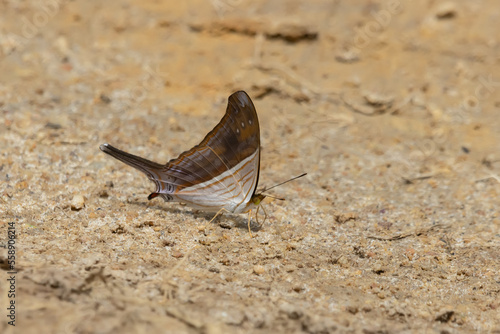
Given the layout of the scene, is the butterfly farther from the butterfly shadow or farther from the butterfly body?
the butterfly shadow

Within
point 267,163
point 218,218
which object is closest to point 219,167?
point 218,218

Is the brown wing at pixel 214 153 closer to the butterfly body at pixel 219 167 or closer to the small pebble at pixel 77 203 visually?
the butterfly body at pixel 219 167

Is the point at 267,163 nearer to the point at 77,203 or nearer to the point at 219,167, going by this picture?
the point at 219,167

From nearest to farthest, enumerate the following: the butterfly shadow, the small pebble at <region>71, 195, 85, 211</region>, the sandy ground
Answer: the sandy ground → the small pebble at <region>71, 195, 85, 211</region> → the butterfly shadow

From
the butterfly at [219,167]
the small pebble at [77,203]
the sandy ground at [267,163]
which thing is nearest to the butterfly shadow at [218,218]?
the sandy ground at [267,163]

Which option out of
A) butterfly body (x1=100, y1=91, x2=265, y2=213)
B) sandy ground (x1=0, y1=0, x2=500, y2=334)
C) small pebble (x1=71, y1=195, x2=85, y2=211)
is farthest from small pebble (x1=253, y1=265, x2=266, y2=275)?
small pebble (x1=71, y1=195, x2=85, y2=211)

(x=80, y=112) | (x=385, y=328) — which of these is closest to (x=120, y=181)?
(x=80, y=112)

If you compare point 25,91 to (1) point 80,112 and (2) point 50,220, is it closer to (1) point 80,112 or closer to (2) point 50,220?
(1) point 80,112
